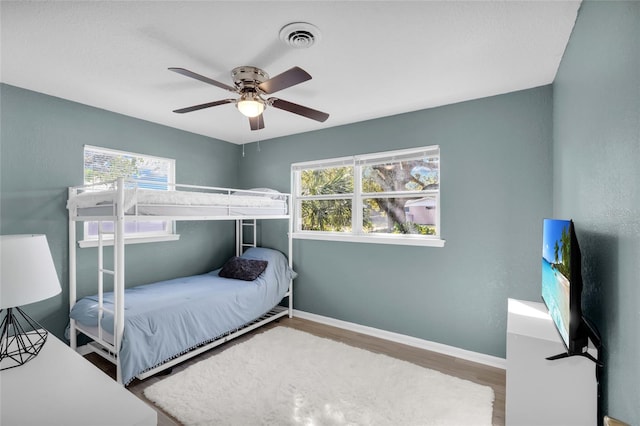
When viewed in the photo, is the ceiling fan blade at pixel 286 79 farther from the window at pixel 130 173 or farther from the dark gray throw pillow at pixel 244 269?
the dark gray throw pillow at pixel 244 269

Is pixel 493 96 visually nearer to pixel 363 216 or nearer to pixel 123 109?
pixel 363 216

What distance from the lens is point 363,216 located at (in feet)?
11.4

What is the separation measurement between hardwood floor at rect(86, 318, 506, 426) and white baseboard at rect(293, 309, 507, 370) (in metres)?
0.05

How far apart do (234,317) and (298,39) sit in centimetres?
252

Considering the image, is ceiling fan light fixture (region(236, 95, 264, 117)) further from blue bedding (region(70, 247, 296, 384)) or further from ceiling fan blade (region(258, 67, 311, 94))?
blue bedding (region(70, 247, 296, 384))

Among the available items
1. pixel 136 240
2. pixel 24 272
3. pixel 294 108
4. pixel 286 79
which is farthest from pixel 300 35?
pixel 136 240

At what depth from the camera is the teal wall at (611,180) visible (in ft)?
3.26

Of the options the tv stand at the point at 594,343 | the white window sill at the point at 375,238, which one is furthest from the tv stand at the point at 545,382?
the white window sill at the point at 375,238

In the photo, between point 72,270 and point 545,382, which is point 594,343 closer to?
point 545,382

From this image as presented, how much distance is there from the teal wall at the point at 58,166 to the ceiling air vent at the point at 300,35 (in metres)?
→ 2.32

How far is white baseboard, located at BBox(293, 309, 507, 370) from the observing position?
8.77ft

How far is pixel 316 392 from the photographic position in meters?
2.24

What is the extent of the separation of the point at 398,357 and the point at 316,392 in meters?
0.93

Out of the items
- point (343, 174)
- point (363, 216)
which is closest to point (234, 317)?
point (363, 216)
